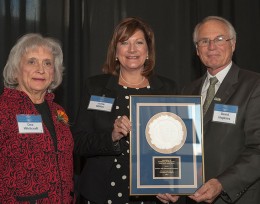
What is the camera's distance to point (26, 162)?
95.9 inches

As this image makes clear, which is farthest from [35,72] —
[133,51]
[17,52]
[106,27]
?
[106,27]

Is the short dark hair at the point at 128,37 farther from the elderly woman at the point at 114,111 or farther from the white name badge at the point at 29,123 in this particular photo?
the white name badge at the point at 29,123

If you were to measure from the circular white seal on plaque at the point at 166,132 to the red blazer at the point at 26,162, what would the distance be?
0.66 metres

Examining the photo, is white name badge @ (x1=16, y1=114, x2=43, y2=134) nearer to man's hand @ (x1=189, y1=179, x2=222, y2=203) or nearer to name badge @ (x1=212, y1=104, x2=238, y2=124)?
man's hand @ (x1=189, y1=179, x2=222, y2=203)

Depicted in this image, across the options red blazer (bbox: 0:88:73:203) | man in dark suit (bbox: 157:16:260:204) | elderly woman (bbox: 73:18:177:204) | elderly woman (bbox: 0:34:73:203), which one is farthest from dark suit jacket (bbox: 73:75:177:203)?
man in dark suit (bbox: 157:16:260:204)

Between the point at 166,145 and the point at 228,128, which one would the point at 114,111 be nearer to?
the point at 166,145

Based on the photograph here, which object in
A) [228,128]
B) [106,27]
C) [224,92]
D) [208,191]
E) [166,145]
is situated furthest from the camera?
[106,27]

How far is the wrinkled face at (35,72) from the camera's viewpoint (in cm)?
265

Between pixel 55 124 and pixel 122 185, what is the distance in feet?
2.18

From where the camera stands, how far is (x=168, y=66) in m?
4.77

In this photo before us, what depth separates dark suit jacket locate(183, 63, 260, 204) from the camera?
2496mm

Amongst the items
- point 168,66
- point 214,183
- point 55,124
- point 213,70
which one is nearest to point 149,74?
point 213,70

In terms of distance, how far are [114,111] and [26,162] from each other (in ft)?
2.54

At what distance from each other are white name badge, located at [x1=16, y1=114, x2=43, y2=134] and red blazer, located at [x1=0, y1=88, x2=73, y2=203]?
1.1 inches
